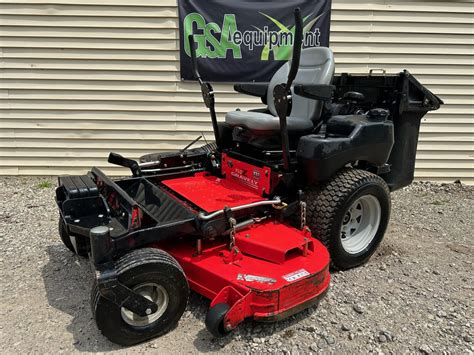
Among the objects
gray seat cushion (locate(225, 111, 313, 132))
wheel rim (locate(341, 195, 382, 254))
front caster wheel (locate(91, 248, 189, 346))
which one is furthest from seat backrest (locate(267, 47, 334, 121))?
front caster wheel (locate(91, 248, 189, 346))

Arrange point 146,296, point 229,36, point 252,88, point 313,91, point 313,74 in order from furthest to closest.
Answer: point 229,36
point 252,88
point 313,74
point 313,91
point 146,296

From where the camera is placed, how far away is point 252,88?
4227 millimetres

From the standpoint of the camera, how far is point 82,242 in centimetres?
279

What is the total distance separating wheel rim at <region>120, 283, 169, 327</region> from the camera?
2377 millimetres

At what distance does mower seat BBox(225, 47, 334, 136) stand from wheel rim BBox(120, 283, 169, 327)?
1.47 meters

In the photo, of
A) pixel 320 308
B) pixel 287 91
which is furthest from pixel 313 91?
pixel 320 308

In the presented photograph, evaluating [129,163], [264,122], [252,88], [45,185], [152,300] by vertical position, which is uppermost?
[252,88]

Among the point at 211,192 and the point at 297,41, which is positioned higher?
the point at 297,41

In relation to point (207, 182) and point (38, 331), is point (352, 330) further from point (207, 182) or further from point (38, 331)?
point (38, 331)

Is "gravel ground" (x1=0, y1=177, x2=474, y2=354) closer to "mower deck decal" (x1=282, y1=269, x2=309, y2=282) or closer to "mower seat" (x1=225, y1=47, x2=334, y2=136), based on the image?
"mower deck decal" (x1=282, y1=269, x2=309, y2=282)

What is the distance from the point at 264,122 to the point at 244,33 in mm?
2524

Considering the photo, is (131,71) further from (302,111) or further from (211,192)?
(211,192)

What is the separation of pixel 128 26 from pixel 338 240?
151 inches

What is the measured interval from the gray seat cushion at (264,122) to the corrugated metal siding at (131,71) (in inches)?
86.1
